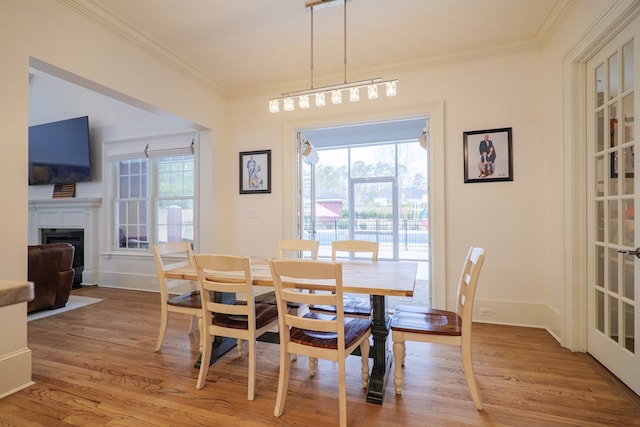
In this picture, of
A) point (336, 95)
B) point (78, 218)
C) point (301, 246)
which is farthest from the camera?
point (78, 218)

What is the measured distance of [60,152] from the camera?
5203mm

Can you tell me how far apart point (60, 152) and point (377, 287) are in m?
6.03

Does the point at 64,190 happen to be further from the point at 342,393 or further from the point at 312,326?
the point at 342,393

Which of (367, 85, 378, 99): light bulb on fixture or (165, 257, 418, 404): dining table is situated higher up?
(367, 85, 378, 99): light bulb on fixture

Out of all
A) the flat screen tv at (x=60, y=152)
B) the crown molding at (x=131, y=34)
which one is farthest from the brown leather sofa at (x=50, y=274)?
the crown molding at (x=131, y=34)

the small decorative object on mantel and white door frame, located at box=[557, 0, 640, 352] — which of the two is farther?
the small decorative object on mantel

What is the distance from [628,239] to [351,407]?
2080 millimetres

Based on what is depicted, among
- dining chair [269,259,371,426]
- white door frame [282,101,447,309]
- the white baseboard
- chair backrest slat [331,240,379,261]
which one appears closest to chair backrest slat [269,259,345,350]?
dining chair [269,259,371,426]

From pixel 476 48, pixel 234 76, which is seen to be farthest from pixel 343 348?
pixel 234 76

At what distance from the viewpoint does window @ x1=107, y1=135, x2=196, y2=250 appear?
4672 mm

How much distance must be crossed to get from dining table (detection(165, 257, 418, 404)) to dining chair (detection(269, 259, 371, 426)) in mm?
138

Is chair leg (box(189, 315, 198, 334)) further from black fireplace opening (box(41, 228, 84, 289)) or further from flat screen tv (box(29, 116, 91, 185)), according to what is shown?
flat screen tv (box(29, 116, 91, 185))

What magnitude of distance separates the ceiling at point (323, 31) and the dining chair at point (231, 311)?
2113mm

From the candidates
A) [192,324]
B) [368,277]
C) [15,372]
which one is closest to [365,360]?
[368,277]
